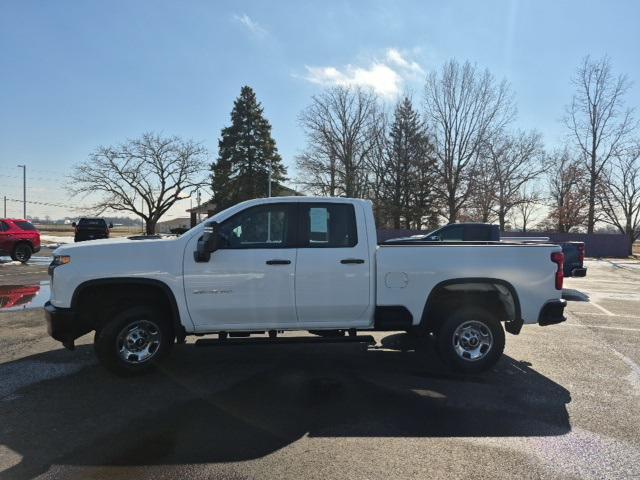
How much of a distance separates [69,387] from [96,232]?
25.2 m

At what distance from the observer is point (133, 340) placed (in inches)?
204

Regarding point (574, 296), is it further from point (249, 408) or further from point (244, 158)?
point (244, 158)

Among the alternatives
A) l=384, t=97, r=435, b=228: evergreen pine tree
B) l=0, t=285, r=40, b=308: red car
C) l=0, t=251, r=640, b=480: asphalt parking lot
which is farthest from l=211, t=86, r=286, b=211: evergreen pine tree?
l=0, t=251, r=640, b=480: asphalt parking lot

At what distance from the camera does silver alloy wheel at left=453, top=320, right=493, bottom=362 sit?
215 inches

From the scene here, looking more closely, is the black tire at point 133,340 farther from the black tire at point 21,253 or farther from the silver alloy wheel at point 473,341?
the black tire at point 21,253

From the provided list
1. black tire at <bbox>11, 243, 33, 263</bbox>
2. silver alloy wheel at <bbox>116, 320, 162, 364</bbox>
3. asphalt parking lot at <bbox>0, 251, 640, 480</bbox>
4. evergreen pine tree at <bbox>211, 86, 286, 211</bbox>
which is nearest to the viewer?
asphalt parking lot at <bbox>0, 251, 640, 480</bbox>

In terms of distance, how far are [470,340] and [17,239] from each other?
2011 cm

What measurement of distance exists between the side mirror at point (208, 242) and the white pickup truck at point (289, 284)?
0.04 feet

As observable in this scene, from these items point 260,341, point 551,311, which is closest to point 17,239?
point 260,341

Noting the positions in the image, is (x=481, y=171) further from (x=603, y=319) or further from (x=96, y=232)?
(x=603, y=319)

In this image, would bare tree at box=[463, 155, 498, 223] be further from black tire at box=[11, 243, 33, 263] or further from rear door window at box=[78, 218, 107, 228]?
black tire at box=[11, 243, 33, 263]

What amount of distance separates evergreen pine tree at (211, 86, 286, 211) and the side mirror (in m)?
39.0

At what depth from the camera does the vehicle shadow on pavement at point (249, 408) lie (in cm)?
366

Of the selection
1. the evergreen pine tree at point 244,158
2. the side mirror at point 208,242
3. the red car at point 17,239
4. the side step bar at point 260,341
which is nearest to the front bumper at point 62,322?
the side step bar at point 260,341
